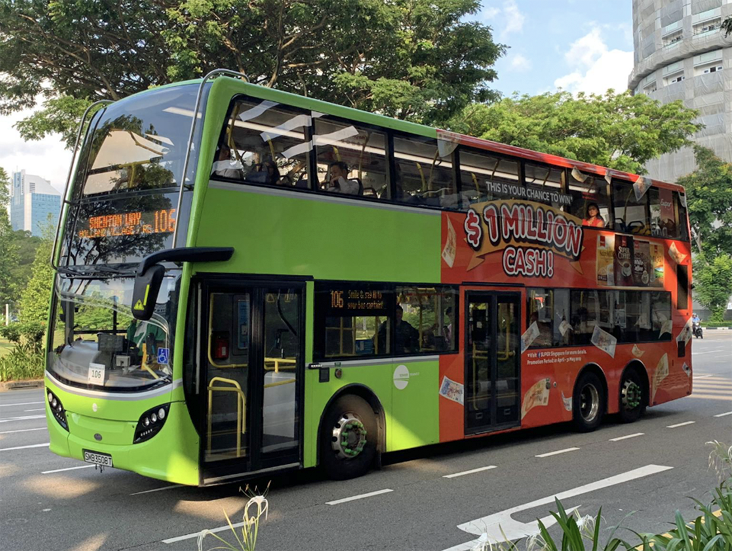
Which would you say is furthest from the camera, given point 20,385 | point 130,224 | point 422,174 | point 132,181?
point 20,385

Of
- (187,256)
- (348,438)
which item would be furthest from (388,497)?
(187,256)

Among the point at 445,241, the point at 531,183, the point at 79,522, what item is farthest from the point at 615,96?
the point at 79,522

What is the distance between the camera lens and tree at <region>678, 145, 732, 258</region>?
2430 inches

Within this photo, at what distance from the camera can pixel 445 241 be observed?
9906 millimetres

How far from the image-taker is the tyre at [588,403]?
1205 cm

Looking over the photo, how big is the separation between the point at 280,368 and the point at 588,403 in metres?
6.61

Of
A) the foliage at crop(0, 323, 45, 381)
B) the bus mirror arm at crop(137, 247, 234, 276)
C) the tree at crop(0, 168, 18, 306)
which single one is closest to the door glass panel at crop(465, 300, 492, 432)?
the bus mirror arm at crop(137, 247, 234, 276)

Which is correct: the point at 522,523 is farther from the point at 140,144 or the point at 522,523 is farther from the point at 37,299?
the point at 37,299

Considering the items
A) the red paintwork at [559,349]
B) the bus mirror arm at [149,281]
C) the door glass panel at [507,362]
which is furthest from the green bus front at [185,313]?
the door glass panel at [507,362]

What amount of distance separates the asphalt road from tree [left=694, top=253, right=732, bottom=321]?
5807 centimetres

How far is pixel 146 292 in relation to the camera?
657 cm

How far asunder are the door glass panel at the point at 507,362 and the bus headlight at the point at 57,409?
18.8 ft

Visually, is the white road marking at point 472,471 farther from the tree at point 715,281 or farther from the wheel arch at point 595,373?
the tree at point 715,281

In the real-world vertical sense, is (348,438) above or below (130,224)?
below
